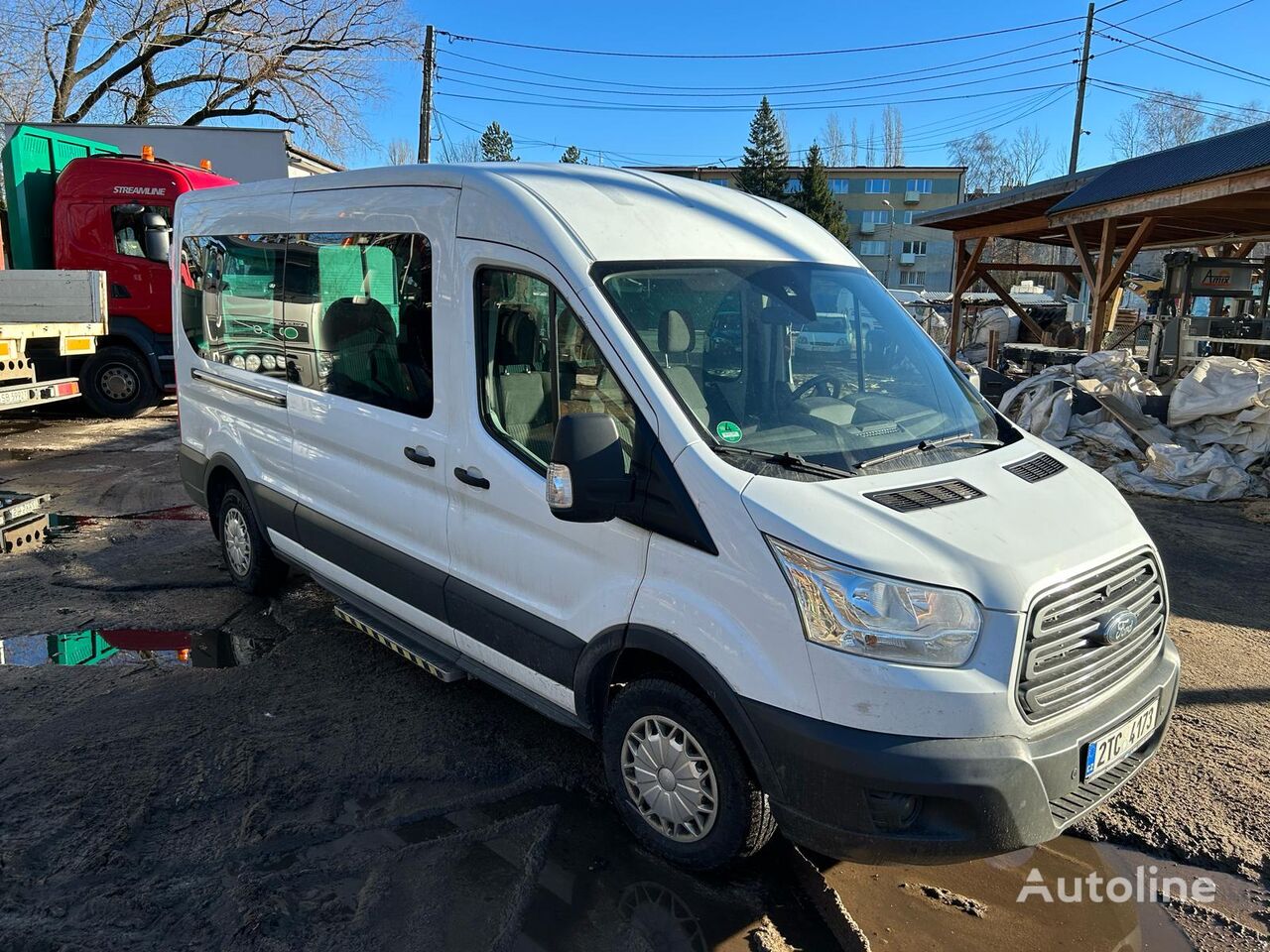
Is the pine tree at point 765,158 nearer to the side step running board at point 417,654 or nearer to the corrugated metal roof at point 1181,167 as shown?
the corrugated metal roof at point 1181,167

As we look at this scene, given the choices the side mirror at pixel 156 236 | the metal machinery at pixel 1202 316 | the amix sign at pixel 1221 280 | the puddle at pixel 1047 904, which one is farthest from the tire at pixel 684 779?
the amix sign at pixel 1221 280

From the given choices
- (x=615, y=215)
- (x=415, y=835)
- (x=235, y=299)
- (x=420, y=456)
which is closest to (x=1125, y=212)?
(x=615, y=215)

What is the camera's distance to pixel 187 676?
14.5 feet

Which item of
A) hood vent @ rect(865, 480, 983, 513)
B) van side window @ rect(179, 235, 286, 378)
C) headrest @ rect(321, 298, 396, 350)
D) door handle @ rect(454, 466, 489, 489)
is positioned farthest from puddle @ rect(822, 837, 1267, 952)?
van side window @ rect(179, 235, 286, 378)

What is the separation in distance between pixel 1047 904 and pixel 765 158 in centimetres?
6692

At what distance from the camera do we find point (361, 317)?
4.10 metres

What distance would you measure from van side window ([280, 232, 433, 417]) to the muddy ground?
4.78 feet

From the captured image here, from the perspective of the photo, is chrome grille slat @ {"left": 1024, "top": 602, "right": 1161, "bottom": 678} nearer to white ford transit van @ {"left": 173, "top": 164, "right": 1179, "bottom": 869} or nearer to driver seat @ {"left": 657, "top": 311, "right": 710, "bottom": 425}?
white ford transit van @ {"left": 173, "top": 164, "right": 1179, "bottom": 869}

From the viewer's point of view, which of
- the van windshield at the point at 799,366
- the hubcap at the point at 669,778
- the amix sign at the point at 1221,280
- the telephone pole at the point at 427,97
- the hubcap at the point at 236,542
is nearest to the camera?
the hubcap at the point at 669,778

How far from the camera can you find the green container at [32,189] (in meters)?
11.6

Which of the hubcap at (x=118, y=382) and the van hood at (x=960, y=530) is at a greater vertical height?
the van hood at (x=960, y=530)

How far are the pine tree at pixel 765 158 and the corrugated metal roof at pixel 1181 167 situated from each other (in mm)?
50733

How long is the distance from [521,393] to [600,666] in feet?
3.40

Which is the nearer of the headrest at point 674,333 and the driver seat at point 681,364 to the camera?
the driver seat at point 681,364
